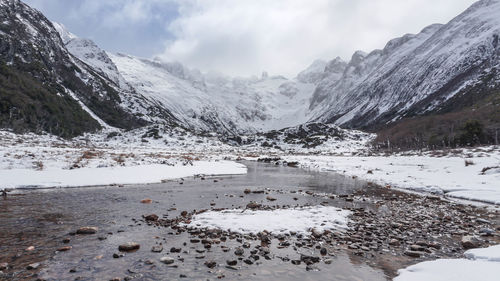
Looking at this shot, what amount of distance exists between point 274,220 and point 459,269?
817 centimetres

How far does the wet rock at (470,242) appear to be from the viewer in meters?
11.4

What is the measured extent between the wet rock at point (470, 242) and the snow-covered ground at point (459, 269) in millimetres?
1395

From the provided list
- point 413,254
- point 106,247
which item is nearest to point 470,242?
point 413,254

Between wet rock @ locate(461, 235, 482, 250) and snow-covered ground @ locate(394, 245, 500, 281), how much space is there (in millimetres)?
1395

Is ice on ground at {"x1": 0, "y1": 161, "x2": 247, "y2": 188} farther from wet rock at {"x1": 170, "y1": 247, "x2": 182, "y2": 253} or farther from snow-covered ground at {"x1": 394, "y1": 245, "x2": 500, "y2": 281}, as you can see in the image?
snow-covered ground at {"x1": 394, "y1": 245, "x2": 500, "y2": 281}

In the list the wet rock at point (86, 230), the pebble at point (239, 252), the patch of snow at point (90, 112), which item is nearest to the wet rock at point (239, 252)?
the pebble at point (239, 252)

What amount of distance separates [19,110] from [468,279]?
545ft

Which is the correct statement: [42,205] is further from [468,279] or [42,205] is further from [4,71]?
[4,71]

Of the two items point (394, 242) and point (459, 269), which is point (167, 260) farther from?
point (394, 242)

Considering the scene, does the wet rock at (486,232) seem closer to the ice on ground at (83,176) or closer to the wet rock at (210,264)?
the wet rock at (210,264)

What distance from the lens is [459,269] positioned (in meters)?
8.41

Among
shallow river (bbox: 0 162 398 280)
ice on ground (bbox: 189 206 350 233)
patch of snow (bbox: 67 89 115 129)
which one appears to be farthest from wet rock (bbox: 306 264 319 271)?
patch of snow (bbox: 67 89 115 129)

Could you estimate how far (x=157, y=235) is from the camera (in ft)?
40.2

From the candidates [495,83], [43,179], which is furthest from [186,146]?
[495,83]
